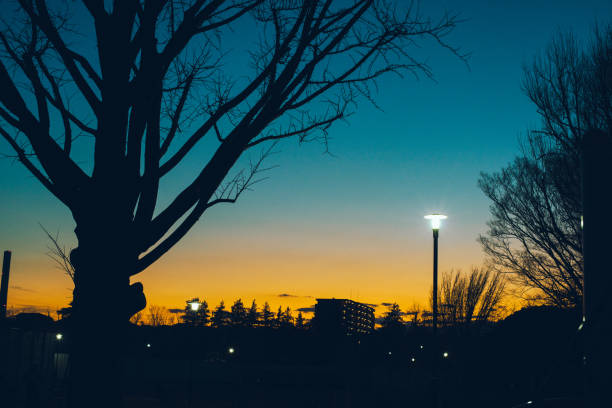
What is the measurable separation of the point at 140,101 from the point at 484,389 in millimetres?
21053

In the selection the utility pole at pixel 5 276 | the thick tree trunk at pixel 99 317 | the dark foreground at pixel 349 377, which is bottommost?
the dark foreground at pixel 349 377

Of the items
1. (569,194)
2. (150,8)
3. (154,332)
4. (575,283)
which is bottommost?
(154,332)

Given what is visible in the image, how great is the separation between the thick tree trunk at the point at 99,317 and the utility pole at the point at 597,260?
390 centimetres

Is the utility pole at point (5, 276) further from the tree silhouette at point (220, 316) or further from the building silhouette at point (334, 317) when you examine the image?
the tree silhouette at point (220, 316)

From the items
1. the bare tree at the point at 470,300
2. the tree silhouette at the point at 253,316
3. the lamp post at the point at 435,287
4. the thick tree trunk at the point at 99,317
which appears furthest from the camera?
the tree silhouette at the point at 253,316

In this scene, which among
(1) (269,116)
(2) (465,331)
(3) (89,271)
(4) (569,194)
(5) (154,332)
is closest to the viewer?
(3) (89,271)

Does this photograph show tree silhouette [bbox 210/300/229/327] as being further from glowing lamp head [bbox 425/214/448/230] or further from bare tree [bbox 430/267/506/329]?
glowing lamp head [bbox 425/214/448/230]

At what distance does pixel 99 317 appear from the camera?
15.0 feet

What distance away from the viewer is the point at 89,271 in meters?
4.62

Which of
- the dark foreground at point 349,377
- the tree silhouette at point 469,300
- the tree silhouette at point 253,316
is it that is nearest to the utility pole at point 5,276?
the dark foreground at point 349,377

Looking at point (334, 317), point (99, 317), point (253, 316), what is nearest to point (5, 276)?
point (99, 317)

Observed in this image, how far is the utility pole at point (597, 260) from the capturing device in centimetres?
484

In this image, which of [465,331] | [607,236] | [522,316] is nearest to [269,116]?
[607,236]

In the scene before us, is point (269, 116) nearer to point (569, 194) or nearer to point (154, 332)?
point (569, 194)
